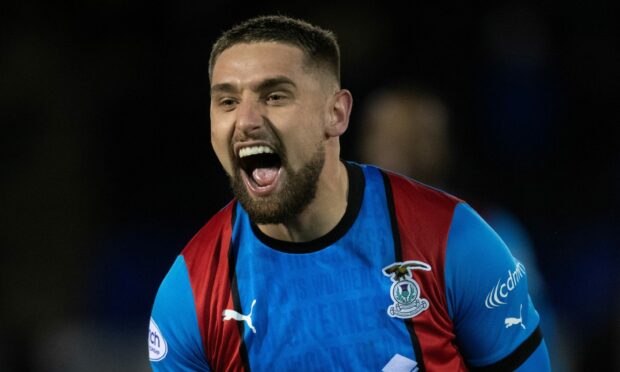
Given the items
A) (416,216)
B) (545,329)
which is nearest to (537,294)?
(545,329)

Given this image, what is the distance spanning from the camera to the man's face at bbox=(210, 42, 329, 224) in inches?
102

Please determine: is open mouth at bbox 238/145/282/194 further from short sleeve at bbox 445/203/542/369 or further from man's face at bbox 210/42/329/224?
short sleeve at bbox 445/203/542/369

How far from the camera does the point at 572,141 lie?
5125mm

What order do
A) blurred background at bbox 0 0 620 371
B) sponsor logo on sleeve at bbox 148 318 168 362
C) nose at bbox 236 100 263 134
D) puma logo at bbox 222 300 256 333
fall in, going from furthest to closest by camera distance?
blurred background at bbox 0 0 620 371 < sponsor logo on sleeve at bbox 148 318 168 362 < puma logo at bbox 222 300 256 333 < nose at bbox 236 100 263 134

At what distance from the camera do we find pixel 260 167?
2.76 meters

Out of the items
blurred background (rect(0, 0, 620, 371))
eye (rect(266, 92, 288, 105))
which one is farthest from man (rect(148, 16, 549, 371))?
blurred background (rect(0, 0, 620, 371))

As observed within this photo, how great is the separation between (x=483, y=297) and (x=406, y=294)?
22cm

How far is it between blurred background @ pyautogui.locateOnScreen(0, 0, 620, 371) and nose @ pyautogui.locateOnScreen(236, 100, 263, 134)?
185cm

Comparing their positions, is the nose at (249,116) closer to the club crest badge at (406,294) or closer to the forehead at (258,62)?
the forehead at (258,62)

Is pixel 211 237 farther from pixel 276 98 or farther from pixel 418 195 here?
pixel 418 195

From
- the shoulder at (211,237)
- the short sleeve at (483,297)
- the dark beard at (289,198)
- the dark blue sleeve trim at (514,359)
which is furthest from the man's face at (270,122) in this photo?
the dark blue sleeve trim at (514,359)

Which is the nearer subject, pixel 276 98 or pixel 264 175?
pixel 276 98

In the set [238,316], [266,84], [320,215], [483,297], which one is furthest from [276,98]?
[483,297]

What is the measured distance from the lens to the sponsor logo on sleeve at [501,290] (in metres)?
2.62
